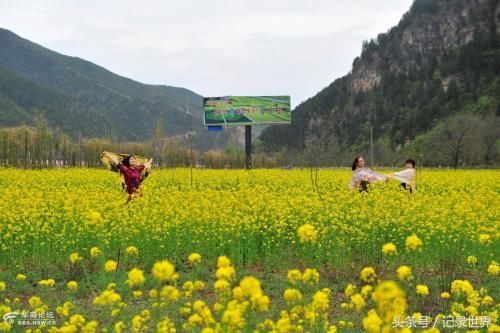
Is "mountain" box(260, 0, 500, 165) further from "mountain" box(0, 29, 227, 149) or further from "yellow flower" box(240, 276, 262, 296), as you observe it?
"yellow flower" box(240, 276, 262, 296)

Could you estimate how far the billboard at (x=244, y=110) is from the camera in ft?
156

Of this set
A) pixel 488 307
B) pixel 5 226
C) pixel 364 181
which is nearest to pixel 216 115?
pixel 364 181

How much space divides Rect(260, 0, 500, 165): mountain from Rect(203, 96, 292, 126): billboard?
4273 centimetres

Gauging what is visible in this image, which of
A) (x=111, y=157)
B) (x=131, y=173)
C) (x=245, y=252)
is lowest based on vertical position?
(x=245, y=252)

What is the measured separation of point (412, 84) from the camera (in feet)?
409

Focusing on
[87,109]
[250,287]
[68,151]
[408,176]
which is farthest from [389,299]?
[87,109]

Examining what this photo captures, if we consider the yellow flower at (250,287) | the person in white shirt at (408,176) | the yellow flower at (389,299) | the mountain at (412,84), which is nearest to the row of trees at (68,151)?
the person in white shirt at (408,176)

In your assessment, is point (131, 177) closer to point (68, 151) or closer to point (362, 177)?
point (362, 177)

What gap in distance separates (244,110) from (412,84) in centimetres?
8702

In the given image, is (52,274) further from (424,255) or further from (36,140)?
(36,140)

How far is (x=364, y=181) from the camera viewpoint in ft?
45.5

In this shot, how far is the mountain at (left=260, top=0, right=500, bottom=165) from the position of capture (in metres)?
107

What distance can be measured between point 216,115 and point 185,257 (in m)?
38.6

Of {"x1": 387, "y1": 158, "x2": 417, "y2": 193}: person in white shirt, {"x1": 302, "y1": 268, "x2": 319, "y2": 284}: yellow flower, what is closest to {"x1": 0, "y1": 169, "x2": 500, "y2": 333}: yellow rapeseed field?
{"x1": 387, "y1": 158, "x2": 417, "y2": 193}: person in white shirt
